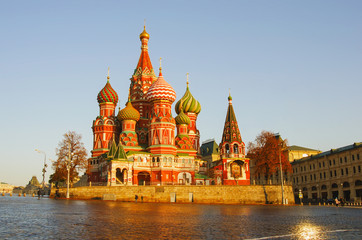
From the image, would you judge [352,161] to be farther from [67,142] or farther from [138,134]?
[67,142]

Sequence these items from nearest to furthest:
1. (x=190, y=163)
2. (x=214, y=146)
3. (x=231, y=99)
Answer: (x=190, y=163), (x=231, y=99), (x=214, y=146)

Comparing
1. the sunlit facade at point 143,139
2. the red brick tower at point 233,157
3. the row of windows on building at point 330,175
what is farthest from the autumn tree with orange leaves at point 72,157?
the row of windows on building at point 330,175

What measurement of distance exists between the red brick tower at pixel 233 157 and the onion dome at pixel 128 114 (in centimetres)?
1770

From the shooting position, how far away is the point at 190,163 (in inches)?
2606

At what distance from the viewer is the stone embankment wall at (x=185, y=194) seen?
51.2 m

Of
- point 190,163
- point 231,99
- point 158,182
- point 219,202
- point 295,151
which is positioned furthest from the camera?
point 295,151

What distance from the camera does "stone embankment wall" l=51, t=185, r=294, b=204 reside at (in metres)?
51.2

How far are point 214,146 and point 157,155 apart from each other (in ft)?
150

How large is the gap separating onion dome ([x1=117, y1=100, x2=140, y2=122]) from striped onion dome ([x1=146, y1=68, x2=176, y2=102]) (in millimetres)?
3796

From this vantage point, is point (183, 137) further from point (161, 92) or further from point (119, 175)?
point (119, 175)

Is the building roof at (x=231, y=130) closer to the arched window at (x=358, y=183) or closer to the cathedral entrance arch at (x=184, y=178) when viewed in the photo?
the cathedral entrance arch at (x=184, y=178)

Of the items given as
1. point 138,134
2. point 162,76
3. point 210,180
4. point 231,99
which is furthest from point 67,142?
point 231,99

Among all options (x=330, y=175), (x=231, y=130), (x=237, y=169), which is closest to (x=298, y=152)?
(x=330, y=175)

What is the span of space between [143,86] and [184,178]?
77.3 feet
